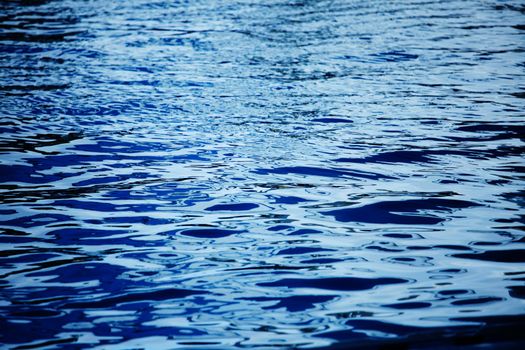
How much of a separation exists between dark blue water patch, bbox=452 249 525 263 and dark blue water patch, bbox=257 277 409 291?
621mm

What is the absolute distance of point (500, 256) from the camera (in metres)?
3.83

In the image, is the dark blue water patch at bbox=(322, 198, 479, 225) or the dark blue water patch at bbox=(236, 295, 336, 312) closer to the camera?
the dark blue water patch at bbox=(236, 295, 336, 312)

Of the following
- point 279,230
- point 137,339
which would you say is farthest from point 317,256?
point 137,339

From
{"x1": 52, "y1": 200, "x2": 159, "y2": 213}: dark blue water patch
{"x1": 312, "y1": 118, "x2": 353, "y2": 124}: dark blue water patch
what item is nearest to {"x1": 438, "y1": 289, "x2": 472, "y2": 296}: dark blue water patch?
{"x1": 52, "y1": 200, "x2": 159, "y2": 213}: dark blue water patch

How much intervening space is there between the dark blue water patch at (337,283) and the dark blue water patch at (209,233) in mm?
819

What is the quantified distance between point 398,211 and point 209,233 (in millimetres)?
1533

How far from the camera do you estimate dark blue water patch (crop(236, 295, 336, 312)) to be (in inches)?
129

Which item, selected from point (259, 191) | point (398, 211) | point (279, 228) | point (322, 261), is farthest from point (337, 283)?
point (259, 191)

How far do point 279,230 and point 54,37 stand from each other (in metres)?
9.29

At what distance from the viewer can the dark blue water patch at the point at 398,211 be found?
176 inches

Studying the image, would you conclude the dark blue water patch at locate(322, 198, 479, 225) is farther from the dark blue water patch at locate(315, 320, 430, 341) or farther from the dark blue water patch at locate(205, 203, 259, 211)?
the dark blue water patch at locate(315, 320, 430, 341)

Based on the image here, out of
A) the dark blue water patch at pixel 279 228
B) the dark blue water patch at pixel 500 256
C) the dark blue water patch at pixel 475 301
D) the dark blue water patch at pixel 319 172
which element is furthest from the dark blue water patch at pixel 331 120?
the dark blue water patch at pixel 475 301

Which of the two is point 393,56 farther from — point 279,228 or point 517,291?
point 517,291

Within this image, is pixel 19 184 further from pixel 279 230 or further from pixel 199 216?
pixel 279 230
